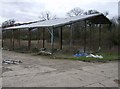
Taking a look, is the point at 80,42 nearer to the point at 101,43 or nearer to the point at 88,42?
the point at 88,42

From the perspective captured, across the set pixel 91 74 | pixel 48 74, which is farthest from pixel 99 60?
pixel 48 74

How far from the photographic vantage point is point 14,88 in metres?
5.86

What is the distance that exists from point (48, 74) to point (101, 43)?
11.6 meters

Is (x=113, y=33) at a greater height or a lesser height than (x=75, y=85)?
greater

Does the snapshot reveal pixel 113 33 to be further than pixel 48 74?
Yes

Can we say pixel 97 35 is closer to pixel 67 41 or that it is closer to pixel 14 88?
pixel 67 41

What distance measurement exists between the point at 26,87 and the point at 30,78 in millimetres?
1164

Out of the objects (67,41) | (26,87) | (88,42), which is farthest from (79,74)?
(67,41)

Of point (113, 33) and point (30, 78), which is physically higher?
point (113, 33)

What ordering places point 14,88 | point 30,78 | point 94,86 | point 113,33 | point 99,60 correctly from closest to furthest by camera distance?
point 14,88, point 94,86, point 30,78, point 99,60, point 113,33

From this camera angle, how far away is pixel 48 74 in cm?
788

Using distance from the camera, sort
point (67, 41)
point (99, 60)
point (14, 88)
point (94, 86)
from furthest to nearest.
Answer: point (67, 41)
point (99, 60)
point (94, 86)
point (14, 88)

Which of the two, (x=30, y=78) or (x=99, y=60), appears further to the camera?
(x=99, y=60)

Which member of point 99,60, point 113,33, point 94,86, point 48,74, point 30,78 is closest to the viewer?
point 94,86
